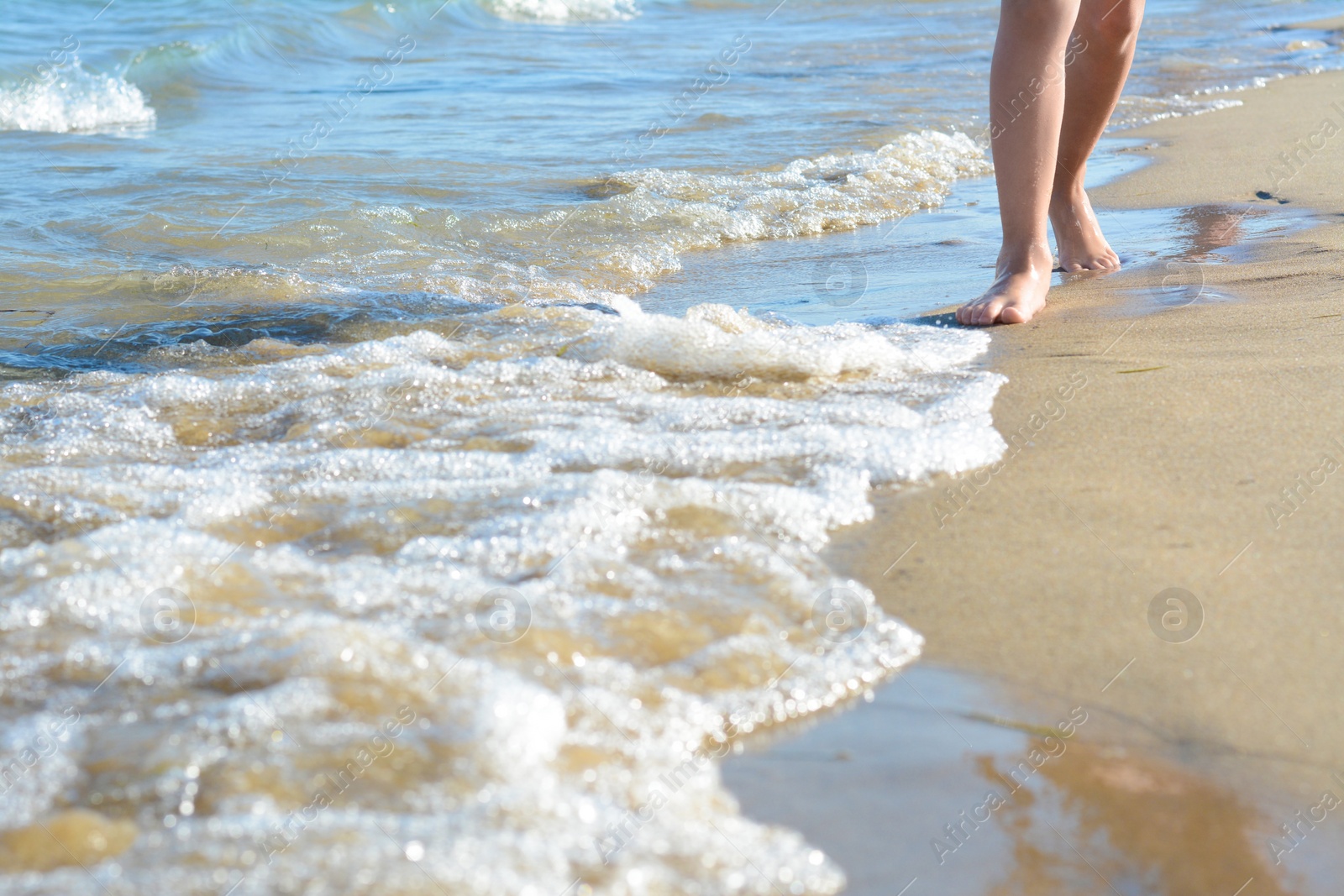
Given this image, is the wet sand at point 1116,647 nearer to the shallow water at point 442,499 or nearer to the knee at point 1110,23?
the shallow water at point 442,499

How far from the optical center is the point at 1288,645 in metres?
1.36

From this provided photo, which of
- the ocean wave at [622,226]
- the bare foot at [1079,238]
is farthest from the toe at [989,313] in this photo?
the ocean wave at [622,226]

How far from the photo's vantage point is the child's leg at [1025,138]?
106 inches

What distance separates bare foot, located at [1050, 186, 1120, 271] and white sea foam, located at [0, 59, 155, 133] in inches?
234

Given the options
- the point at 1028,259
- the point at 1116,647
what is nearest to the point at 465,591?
the point at 1116,647

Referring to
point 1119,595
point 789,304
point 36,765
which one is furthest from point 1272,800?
point 789,304

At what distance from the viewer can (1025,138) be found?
2.74 meters

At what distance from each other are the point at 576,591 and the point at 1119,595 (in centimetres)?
72

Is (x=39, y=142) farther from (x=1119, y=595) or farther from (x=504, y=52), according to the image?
(x=1119, y=595)

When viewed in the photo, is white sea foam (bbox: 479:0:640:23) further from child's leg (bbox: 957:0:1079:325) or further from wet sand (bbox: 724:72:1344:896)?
wet sand (bbox: 724:72:1344:896)

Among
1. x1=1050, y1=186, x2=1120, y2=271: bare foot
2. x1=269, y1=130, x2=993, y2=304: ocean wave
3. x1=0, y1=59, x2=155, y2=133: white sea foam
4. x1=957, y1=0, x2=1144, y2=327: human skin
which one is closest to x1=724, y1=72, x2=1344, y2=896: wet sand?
x1=957, y1=0, x2=1144, y2=327: human skin

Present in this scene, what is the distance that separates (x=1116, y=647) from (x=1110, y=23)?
7.79 ft

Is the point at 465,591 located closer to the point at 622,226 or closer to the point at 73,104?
the point at 622,226

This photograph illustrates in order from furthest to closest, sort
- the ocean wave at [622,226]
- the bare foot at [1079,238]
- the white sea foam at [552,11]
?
1. the white sea foam at [552,11]
2. the ocean wave at [622,226]
3. the bare foot at [1079,238]
